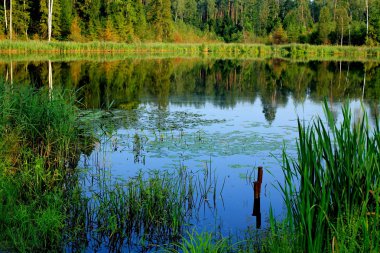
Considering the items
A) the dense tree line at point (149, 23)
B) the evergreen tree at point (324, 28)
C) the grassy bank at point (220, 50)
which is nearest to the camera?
the grassy bank at point (220, 50)

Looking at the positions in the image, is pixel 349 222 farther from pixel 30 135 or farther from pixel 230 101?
pixel 230 101

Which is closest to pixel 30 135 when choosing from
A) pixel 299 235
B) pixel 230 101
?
pixel 299 235

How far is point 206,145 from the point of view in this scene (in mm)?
9320

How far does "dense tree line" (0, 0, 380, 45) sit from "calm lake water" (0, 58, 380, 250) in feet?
79.6

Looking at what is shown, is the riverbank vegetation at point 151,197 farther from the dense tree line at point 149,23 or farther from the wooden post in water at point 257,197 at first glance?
the dense tree line at point 149,23

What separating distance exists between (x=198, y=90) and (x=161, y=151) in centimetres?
1112

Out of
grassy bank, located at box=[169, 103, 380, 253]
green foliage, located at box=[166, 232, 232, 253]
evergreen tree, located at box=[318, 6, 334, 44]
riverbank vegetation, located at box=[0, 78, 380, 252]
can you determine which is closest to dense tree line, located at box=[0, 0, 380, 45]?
evergreen tree, located at box=[318, 6, 334, 44]

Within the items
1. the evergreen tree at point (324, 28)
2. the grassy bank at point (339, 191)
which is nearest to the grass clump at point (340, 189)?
the grassy bank at point (339, 191)

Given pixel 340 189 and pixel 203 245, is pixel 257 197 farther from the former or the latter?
pixel 340 189

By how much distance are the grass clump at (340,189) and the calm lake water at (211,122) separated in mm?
439

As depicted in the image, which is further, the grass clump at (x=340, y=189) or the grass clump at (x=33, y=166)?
the grass clump at (x=33, y=166)

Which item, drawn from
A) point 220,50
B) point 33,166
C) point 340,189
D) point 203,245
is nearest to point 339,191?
point 340,189

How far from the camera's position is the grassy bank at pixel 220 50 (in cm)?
3994

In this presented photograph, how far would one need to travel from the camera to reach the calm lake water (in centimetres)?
671
